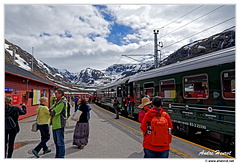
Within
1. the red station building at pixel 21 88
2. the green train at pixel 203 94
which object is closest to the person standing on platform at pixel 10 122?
the green train at pixel 203 94

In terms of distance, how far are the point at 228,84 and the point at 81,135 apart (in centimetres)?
489

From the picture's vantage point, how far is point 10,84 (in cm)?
1281

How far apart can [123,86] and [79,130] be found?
34.3ft

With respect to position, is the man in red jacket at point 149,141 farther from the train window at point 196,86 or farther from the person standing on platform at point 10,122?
the train window at point 196,86

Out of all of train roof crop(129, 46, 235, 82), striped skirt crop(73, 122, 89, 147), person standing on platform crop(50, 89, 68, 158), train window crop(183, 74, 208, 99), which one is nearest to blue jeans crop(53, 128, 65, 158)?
person standing on platform crop(50, 89, 68, 158)

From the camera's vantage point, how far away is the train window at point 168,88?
342 inches

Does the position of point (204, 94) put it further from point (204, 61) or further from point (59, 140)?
point (59, 140)

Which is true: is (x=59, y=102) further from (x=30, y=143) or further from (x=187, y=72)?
(x=187, y=72)

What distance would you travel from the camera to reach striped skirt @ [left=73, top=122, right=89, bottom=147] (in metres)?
6.70

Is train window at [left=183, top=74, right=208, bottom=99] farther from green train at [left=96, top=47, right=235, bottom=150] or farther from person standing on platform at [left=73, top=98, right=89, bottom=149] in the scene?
person standing on platform at [left=73, top=98, right=89, bottom=149]

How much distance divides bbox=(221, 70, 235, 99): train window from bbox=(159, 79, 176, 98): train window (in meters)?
2.67

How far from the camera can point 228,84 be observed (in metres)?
5.92
